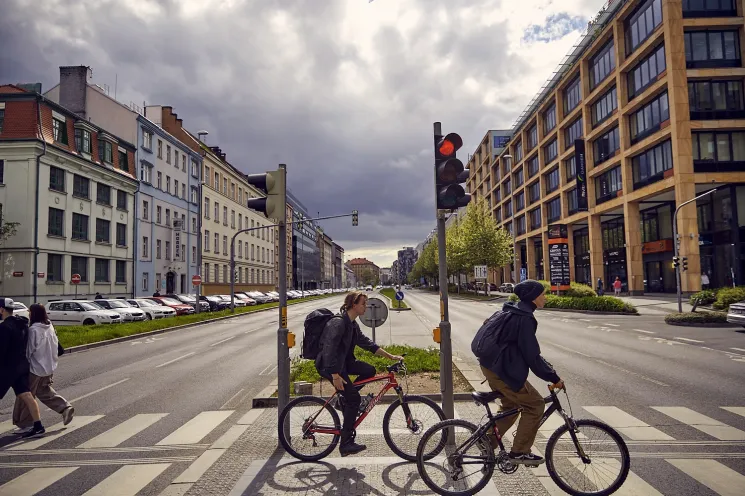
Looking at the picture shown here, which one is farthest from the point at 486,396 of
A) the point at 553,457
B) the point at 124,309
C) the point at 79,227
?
the point at 79,227

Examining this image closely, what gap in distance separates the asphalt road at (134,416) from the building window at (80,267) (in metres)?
20.2

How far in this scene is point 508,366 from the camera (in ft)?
13.4

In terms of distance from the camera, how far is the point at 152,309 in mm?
27641

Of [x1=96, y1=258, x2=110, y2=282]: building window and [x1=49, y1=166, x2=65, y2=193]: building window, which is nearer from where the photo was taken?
[x1=49, y1=166, x2=65, y2=193]: building window

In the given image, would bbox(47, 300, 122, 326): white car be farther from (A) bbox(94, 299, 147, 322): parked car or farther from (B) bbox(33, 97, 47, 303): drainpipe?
(B) bbox(33, 97, 47, 303): drainpipe

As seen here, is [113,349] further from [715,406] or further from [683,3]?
[683,3]

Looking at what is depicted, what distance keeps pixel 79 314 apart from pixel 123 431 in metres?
20.3

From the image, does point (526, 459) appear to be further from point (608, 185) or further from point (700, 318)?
point (608, 185)

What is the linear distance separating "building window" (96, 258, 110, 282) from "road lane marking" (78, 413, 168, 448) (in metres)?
31.2

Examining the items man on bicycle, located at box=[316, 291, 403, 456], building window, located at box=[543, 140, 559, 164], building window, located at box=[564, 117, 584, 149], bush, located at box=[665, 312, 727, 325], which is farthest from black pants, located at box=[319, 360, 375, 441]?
building window, located at box=[543, 140, 559, 164]

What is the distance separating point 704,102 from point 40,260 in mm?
42506

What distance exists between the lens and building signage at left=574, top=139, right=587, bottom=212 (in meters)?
45.2

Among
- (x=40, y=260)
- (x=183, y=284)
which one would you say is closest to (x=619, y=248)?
A: (x=183, y=284)

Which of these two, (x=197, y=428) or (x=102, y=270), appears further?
(x=102, y=270)
